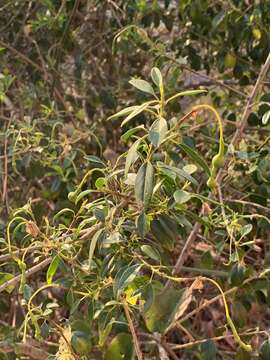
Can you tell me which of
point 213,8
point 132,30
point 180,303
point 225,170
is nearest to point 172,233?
point 180,303

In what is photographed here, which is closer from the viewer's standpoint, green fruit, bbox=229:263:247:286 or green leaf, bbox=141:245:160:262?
green leaf, bbox=141:245:160:262

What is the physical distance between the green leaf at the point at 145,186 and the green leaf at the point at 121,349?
1.50ft

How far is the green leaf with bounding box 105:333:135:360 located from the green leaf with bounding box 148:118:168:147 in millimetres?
521

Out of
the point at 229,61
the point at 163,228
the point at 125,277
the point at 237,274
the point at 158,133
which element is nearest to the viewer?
the point at 158,133

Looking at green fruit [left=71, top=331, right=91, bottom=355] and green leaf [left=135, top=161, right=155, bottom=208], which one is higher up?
green leaf [left=135, top=161, right=155, bottom=208]

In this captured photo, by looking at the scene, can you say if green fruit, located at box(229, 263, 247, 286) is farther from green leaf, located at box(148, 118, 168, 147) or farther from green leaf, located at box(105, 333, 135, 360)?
green leaf, located at box(148, 118, 168, 147)

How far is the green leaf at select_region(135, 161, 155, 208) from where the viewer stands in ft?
3.04

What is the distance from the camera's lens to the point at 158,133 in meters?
0.92

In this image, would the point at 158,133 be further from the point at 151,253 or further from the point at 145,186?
the point at 151,253

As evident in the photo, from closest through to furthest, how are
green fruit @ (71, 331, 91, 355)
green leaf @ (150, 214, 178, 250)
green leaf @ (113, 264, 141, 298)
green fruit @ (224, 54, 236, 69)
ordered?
green leaf @ (113, 264, 141, 298) < green leaf @ (150, 214, 178, 250) < green fruit @ (71, 331, 91, 355) < green fruit @ (224, 54, 236, 69)

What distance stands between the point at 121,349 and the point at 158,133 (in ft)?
1.76

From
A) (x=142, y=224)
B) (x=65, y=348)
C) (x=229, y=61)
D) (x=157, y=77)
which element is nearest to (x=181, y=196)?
(x=142, y=224)

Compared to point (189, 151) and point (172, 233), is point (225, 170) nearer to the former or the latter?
point (172, 233)

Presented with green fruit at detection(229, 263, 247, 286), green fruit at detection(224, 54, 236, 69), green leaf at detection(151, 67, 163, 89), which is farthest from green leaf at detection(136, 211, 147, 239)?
green fruit at detection(224, 54, 236, 69)
